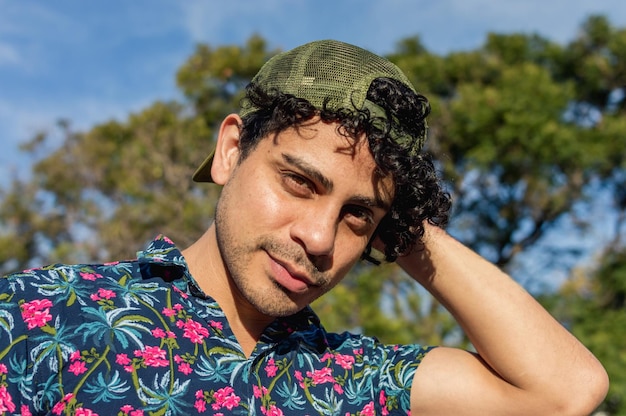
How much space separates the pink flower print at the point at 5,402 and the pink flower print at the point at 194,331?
38 cm

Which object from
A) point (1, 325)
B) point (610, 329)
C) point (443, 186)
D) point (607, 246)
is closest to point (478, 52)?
point (607, 246)

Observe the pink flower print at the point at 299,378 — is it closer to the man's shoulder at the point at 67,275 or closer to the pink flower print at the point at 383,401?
the pink flower print at the point at 383,401

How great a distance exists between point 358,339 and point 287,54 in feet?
2.71

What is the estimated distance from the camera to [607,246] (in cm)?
1042

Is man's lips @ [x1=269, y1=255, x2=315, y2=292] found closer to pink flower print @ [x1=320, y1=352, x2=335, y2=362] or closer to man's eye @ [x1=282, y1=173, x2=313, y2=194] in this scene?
man's eye @ [x1=282, y1=173, x2=313, y2=194]

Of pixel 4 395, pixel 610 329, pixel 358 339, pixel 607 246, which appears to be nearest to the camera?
pixel 4 395

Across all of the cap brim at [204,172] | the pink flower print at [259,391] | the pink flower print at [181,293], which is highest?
the cap brim at [204,172]

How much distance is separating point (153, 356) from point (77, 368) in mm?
158

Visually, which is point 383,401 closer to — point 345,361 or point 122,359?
point 345,361

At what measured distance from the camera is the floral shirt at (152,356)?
1.32 meters

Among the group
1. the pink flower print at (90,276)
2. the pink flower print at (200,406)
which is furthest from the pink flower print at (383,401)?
the pink flower print at (90,276)

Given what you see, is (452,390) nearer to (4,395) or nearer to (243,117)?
(243,117)

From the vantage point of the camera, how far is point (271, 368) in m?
1.69

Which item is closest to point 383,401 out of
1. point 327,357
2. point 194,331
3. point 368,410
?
point 368,410
